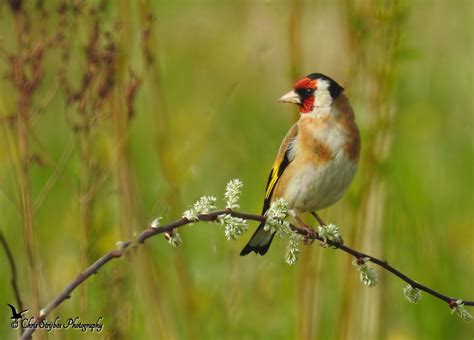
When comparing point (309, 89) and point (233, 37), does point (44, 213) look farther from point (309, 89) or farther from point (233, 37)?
point (233, 37)

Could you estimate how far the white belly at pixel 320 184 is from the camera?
328 centimetres

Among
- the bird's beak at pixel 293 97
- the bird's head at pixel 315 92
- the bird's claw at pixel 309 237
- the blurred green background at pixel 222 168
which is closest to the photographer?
the blurred green background at pixel 222 168

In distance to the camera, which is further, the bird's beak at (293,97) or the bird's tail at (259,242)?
the bird's tail at (259,242)

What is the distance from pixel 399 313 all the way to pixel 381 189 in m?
1.32

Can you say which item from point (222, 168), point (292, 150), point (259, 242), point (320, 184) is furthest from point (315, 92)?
point (222, 168)

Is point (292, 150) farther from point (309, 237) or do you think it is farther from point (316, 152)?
point (309, 237)

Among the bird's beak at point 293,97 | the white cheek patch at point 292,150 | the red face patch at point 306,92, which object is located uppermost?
the red face patch at point 306,92

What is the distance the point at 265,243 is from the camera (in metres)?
Answer: 3.52

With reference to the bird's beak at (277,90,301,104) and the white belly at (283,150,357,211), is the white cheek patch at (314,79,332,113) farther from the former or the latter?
the white belly at (283,150,357,211)

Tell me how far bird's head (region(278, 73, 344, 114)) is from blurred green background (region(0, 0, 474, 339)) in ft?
0.18

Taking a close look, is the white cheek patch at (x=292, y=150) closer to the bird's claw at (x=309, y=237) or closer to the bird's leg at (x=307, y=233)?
the bird's leg at (x=307, y=233)

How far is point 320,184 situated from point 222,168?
253cm

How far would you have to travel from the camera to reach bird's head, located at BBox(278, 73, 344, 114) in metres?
3.40

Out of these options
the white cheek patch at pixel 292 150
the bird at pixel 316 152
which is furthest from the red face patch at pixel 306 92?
the white cheek patch at pixel 292 150
